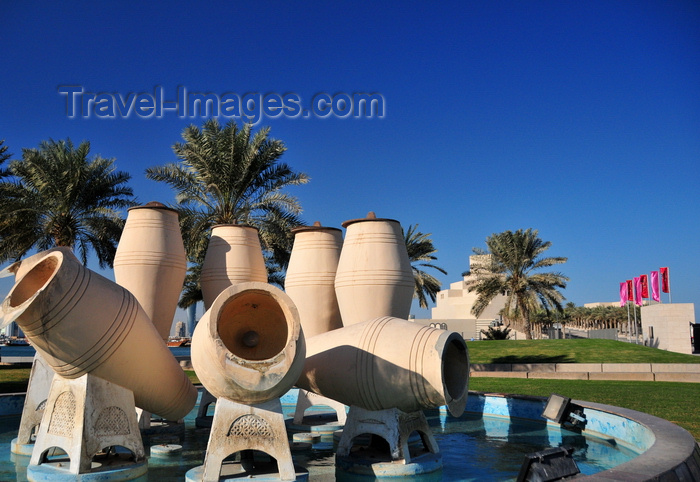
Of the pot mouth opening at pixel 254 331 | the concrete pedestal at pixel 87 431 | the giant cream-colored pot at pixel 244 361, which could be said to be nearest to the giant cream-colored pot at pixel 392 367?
the pot mouth opening at pixel 254 331

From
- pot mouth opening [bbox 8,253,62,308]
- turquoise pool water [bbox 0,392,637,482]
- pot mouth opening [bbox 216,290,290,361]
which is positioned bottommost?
turquoise pool water [bbox 0,392,637,482]

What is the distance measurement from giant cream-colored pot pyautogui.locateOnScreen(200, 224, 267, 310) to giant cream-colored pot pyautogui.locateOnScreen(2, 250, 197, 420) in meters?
3.00

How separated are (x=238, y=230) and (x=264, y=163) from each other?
1176 cm

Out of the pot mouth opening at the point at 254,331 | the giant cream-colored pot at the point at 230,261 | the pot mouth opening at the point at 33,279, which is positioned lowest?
the pot mouth opening at the point at 254,331

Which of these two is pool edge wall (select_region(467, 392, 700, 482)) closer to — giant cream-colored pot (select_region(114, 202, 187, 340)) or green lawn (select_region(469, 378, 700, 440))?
green lawn (select_region(469, 378, 700, 440))

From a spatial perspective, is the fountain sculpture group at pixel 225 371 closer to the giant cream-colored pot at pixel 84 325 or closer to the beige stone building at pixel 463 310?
the giant cream-colored pot at pixel 84 325

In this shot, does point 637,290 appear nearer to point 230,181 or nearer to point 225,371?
point 230,181

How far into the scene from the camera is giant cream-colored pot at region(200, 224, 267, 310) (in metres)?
10.7

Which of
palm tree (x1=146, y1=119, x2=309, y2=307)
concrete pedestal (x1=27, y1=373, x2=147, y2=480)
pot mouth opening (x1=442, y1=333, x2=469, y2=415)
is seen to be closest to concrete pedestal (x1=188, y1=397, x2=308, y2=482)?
concrete pedestal (x1=27, y1=373, x2=147, y2=480)

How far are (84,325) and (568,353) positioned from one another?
24752 mm

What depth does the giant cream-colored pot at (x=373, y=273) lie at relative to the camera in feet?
30.9

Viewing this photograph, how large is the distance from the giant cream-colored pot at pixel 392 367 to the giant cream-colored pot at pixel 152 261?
325 cm

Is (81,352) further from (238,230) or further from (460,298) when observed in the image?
(460,298)

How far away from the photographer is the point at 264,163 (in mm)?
22312
